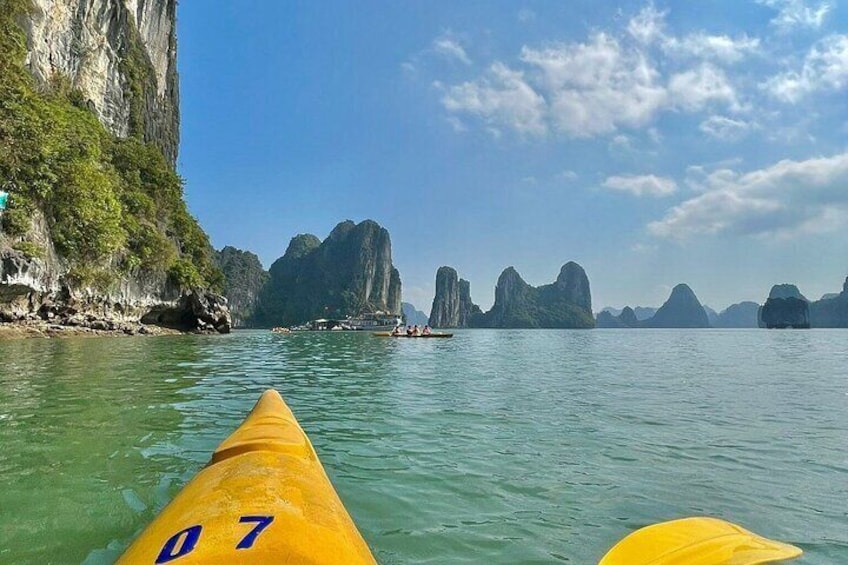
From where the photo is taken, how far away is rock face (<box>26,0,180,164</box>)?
106 feet

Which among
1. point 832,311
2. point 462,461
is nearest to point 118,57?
point 462,461

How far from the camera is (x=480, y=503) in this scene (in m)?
3.76

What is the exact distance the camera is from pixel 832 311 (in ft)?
463

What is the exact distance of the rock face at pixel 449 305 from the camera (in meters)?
184

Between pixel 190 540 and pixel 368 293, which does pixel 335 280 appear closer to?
pixel 368 293

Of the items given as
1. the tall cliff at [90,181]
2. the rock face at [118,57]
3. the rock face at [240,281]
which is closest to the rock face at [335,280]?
the rock face at [240,281]

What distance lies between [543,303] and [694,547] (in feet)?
624

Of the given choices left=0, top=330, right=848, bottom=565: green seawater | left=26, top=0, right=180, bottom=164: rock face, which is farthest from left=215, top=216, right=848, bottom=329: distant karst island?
left=0, top=330, right=848, bottom=565: green seawater

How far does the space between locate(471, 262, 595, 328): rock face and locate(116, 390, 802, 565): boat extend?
6899 inches

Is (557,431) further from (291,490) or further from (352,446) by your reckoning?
(291,490)

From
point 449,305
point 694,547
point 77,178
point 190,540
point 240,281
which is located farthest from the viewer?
point 449,305

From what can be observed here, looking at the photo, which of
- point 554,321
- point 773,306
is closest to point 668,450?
point 773,306

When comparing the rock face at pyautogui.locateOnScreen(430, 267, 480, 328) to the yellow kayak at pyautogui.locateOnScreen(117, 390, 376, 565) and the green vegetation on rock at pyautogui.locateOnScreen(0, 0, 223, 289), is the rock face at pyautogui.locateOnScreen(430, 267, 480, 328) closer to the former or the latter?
the green vegetation on rock at pyautogui.locateOnScreen(0, 0, 223, 289)

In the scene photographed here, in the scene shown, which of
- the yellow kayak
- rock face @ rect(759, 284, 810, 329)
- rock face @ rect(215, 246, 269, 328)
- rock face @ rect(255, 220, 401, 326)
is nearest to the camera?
the yellow kayak
